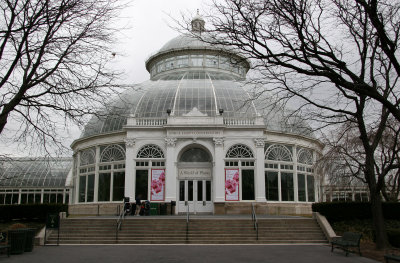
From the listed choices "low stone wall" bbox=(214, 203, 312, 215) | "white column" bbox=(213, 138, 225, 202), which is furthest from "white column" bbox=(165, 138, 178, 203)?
"low stone wall" bbox=(214, 203, 312, 215)

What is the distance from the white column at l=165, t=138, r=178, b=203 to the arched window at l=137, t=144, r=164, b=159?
0.90 m

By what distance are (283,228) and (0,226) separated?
633 inches

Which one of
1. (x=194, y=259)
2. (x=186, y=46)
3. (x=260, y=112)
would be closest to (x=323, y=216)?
(x=194, y=259)

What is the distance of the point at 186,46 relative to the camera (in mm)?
38906

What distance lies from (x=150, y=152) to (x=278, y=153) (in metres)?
10.4

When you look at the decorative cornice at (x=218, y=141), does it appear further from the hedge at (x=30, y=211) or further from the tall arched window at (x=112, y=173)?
the hedge at (x=30, y=211)

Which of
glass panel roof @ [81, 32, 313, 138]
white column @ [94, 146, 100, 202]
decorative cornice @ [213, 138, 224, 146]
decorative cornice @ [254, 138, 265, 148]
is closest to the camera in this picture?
decorative cornice @ [213, 138, 224, 146]

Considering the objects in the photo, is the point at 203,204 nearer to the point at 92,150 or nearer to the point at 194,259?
the point at 92,150

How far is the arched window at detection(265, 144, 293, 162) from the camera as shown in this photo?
30328 mm

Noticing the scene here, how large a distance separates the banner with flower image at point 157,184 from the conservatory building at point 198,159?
76 mm

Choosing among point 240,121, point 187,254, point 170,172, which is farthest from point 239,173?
point 187,254

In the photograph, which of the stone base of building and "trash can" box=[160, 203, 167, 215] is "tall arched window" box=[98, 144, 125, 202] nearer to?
the stone base of building

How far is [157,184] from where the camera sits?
28.8 meters

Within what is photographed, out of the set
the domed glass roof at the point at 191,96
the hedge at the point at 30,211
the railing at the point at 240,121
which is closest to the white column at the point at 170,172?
the domed glass roof at the point at 191,96
